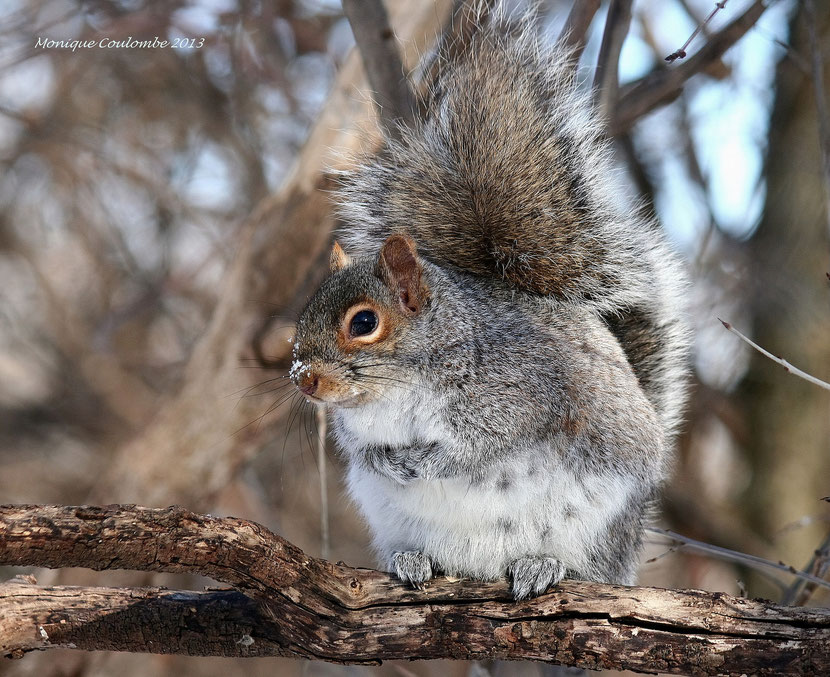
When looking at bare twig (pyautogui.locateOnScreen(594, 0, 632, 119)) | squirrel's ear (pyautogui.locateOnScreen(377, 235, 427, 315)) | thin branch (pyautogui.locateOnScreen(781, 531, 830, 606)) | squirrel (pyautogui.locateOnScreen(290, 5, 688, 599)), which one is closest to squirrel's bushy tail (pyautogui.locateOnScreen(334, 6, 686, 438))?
squirrel (pyautogui.locateOnScreen(290, 5, 688, 599))

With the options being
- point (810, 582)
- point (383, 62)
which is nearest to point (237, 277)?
point (383, 62)

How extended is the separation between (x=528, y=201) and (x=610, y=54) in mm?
475

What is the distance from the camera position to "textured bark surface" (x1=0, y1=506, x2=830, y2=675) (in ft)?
4.24

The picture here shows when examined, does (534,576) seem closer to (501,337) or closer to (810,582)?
(501,337)

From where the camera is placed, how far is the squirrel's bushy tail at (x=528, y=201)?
71.4 inches

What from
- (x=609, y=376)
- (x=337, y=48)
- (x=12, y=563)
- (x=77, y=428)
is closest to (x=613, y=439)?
(x=609, y=376)

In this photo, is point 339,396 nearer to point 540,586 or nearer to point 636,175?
point 540,586

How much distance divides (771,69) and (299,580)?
321cm

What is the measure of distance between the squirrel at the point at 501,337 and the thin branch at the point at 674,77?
0.34 m

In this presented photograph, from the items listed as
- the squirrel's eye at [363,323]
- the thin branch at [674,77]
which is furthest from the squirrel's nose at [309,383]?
the thin branch at [674,77]

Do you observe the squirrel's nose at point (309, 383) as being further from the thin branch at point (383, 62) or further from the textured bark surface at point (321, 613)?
the thin branch at point (383, 62)

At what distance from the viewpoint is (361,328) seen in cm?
164

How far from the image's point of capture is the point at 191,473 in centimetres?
286

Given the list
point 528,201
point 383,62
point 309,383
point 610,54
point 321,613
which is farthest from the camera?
point 383,62
